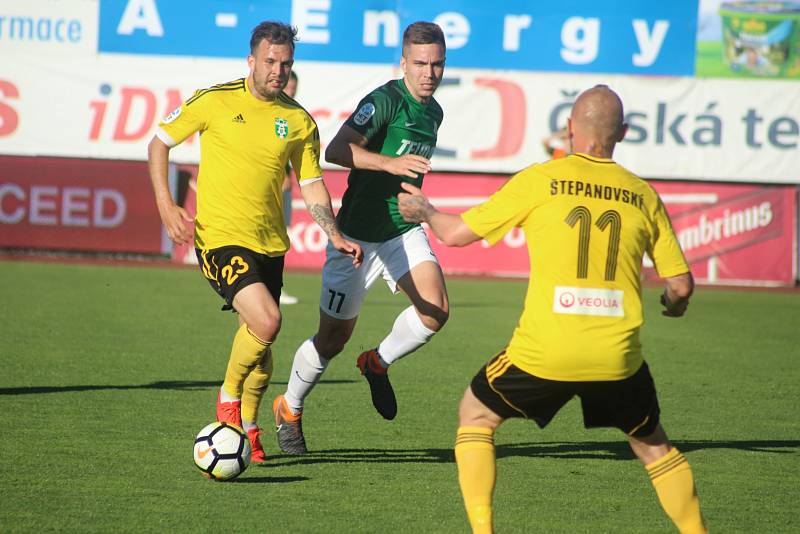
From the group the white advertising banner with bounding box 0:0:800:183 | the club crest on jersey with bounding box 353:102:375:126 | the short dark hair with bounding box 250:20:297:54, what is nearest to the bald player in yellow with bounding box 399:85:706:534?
the short dark hair with bounding box 250:20:297:54

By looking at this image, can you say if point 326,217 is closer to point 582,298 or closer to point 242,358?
point 242,358

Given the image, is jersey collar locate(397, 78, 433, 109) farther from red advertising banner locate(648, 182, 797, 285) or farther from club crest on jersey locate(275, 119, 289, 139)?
red advertising banner locate(648, 182, 797, 285)

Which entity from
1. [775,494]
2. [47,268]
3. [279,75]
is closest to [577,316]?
[775,494]

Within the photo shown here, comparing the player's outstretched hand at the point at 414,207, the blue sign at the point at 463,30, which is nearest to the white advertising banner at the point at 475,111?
the blue sign at the point at 463,30

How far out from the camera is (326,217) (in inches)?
270

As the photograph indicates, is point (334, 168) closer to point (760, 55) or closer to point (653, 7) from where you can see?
point (653, 7)

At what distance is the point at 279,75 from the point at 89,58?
662 inches

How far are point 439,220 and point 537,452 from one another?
2818 millimetres

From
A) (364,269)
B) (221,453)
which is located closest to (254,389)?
(221,453)

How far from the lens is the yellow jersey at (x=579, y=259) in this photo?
15.3ft

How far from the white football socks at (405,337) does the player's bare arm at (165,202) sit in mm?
1471

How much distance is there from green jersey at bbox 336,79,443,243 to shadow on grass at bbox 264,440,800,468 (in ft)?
4.32

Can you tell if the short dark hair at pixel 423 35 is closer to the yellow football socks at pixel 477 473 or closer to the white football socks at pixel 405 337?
the white football socks at pixel 405 337

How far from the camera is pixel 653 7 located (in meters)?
22.3
